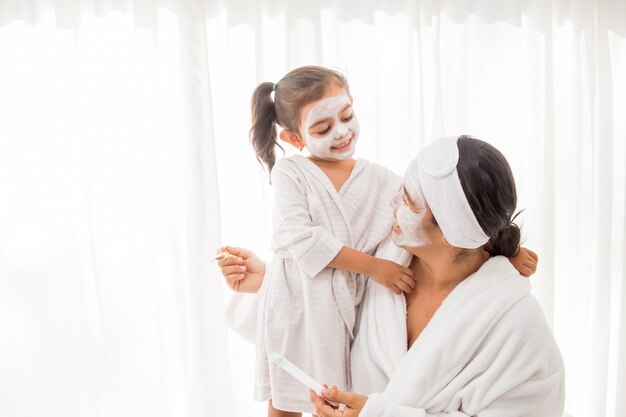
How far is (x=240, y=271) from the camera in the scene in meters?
1.56

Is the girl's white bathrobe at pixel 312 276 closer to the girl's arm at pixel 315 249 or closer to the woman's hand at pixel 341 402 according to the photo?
the girl's arm at pixel 315 249

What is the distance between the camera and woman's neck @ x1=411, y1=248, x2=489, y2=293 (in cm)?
132

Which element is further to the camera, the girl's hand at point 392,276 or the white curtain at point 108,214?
the white curtain at point 108,214

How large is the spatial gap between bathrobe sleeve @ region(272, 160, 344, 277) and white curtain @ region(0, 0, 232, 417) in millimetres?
701

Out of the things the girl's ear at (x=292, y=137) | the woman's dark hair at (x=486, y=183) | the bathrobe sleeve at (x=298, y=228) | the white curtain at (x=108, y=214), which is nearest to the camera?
the woman's dark hair at (x=486, y=183)

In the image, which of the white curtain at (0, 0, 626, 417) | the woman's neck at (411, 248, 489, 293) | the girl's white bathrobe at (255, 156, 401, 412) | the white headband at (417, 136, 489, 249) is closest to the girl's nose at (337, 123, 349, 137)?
the girl's white bathrobe at (255, 156, 401, 412)

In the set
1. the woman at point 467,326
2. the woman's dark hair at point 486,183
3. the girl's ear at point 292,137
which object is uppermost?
the girl's ear at point 292,137

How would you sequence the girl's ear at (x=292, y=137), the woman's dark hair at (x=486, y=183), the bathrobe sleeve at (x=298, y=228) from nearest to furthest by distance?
the woman's dark hair at (x=486, y=183) → the bathrobe sleeve at (x=298, y=228) → the girl's ear at (x=292, y=137)

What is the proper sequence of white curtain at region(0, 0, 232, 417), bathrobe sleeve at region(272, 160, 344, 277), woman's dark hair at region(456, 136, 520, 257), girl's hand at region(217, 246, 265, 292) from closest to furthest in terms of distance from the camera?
woman's dark hair at region(456, 136, 520, 257) < bathrobe sleeve at region(272, 160, 344, 277) < girl's hand at region(217, 246, 265, 292) < white curtain at region(0, 0, 232, 417)

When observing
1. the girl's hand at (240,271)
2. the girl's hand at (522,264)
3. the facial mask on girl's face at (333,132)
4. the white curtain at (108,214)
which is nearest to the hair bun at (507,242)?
the girl's hand at (522,264)

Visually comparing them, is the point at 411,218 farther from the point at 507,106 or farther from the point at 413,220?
the point at 507,106

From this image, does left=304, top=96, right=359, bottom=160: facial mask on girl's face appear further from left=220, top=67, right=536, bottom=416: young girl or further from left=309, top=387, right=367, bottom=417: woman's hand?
left=309, top=387, right=367, bottom=417: woman's hand

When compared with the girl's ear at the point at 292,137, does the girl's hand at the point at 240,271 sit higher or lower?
lower

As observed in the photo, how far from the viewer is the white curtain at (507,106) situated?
6.79 feet
